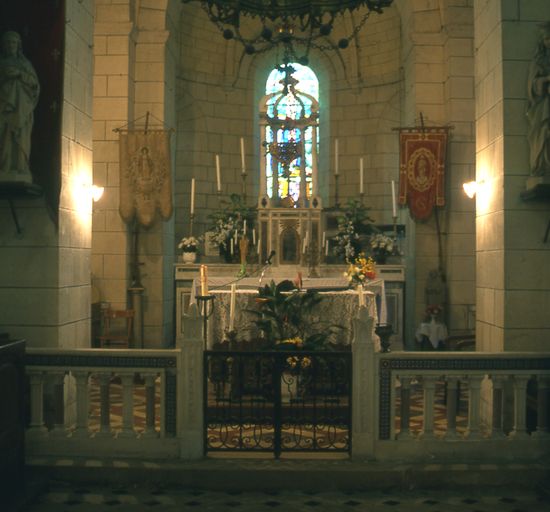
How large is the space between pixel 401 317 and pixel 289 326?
4828mm

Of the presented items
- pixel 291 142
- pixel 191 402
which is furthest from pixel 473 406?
pixel 291 142

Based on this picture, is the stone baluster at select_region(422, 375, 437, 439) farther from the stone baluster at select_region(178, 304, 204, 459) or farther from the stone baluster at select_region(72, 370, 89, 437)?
the stone baluster at select_region(72, 370, 89, 437)

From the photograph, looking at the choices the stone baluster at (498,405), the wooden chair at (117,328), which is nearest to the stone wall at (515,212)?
the stone baluster at (498,405)

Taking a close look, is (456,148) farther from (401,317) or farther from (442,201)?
(401,317)

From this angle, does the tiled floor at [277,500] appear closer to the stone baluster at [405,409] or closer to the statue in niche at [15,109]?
the stone baluster at [405,409]

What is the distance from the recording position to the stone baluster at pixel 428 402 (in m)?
5.56

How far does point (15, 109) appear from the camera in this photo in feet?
19.8

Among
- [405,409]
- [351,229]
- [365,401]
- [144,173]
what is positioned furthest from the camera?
[351,229]

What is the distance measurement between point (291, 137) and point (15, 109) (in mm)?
5985

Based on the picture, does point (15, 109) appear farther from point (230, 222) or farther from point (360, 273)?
point (230, 222)

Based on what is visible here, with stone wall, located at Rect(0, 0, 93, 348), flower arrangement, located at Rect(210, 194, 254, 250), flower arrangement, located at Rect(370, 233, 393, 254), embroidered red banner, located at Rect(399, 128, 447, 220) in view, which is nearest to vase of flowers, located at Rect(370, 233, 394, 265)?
flower arrangement, located at Rect(370, 233, 393, 254)

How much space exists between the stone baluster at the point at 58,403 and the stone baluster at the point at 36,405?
9 centimetres

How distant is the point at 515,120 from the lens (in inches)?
252

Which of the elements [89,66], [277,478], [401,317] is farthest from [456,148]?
[277,478]
